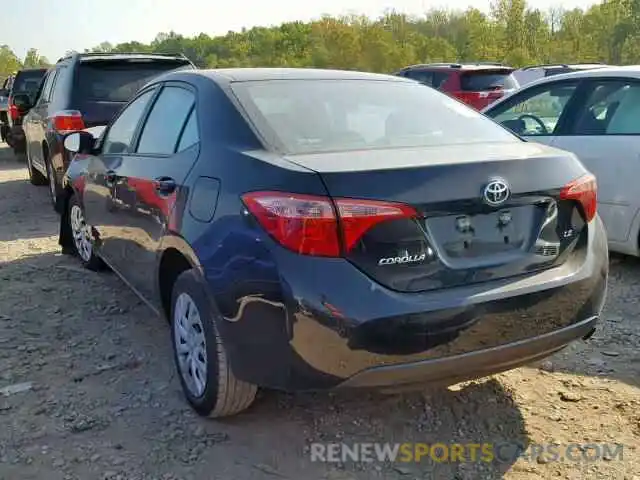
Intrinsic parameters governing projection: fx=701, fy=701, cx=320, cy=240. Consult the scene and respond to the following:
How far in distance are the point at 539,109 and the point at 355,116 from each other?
300 cm

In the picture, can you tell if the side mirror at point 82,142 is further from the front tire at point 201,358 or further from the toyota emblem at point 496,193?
the toyota emblem at point 496,193

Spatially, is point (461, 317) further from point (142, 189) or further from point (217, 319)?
point (142, 189)

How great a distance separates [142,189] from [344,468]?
1.78m

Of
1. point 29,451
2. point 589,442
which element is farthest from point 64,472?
point 589,442

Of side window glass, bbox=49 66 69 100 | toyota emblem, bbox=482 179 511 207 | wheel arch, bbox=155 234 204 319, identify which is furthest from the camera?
side window glass, bbox=49 66 69 100

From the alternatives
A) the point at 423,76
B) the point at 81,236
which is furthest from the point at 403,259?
the point at 423,76

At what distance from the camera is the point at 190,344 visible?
320 centimetres

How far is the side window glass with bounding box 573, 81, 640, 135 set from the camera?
4949mm

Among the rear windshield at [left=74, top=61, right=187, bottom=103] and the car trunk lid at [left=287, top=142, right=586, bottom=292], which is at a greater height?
the rear windshield at [left=74, top=61, right=187, bottom=103]

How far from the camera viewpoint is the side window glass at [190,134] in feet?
10.6

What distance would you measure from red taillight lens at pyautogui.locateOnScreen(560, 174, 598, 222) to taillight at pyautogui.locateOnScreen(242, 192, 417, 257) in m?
0.74

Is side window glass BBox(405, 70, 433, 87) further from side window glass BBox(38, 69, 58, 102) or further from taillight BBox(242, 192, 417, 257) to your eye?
taillight BBox(242, 192, 417, 257)

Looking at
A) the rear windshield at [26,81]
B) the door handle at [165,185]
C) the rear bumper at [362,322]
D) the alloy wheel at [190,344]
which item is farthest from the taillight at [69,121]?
the rear windshield at [26,81]

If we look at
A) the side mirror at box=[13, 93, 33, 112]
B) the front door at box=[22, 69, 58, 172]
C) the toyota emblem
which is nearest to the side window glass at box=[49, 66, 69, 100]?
the front door at box=[22, 69, 58, 172]
